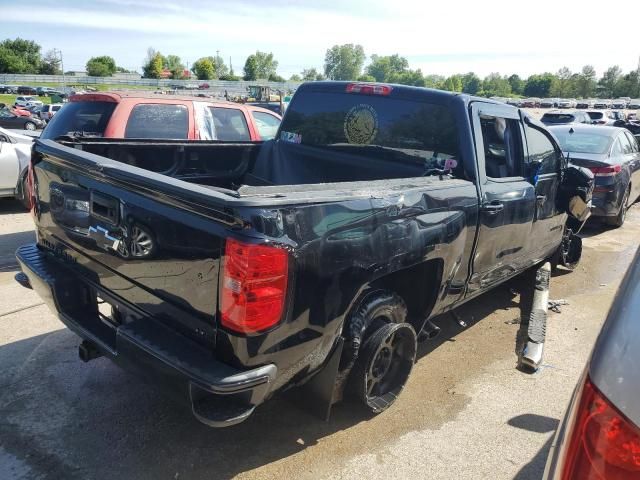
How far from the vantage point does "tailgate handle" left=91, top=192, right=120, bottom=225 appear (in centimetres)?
263

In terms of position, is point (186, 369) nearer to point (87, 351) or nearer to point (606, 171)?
point (87, 351)

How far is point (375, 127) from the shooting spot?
13.1 feet

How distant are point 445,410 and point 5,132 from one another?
27.6 feet

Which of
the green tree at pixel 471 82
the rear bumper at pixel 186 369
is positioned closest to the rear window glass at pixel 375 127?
the rear bumper at pixel 186 369

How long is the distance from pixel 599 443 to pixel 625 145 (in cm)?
951

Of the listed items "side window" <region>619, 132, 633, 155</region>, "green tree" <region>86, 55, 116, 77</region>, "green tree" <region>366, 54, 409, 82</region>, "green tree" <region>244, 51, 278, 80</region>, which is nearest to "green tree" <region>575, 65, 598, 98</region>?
"green tree" <region>366, 54, 409, 82</region>

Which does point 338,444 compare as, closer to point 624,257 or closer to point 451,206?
point 451,206

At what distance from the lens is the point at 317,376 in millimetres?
2820

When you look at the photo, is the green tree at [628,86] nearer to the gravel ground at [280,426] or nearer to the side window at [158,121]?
the side window at [158,121]

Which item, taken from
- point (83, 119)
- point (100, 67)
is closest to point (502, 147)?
point (83, 119)

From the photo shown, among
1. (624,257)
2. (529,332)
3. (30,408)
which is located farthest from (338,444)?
(624,257)

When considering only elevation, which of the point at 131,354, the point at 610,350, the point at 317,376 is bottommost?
the point at 317,376

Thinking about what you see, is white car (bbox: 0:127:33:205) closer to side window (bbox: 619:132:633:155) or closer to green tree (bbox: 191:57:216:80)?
side window (bbox: 619:132:633:155)

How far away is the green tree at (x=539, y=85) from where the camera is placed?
137 metres
